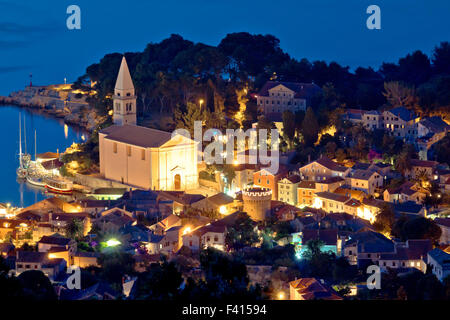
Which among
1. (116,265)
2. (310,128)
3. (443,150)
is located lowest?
(116,265)

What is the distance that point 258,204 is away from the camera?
1830 centimetres

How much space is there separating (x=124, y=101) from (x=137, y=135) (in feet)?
5.73

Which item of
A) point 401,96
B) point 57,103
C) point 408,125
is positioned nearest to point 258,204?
point 408,125

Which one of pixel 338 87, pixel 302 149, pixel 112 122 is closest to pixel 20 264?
pixel 302 149

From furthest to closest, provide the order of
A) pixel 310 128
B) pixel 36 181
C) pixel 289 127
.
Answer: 1. pixel 36 181
2. pixel 289 127
3. pixel 310 128

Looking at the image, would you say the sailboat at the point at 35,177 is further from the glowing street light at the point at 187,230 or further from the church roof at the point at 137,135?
the glowing street light at the point at 187,230

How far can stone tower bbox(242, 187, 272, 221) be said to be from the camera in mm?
18281

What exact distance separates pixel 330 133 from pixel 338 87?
3.43 meters

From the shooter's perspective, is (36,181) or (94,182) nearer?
(94,182)

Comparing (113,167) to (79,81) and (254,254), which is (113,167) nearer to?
(254,254)

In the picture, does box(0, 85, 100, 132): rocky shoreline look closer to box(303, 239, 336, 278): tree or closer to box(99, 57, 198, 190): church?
box(99, 57, 198, 190): church

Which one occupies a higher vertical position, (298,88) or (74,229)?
(298,88)

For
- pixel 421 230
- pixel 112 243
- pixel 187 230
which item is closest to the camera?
pixel 421 230

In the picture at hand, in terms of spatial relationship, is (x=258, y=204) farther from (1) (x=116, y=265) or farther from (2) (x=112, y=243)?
(1) (x=116, y=265)
